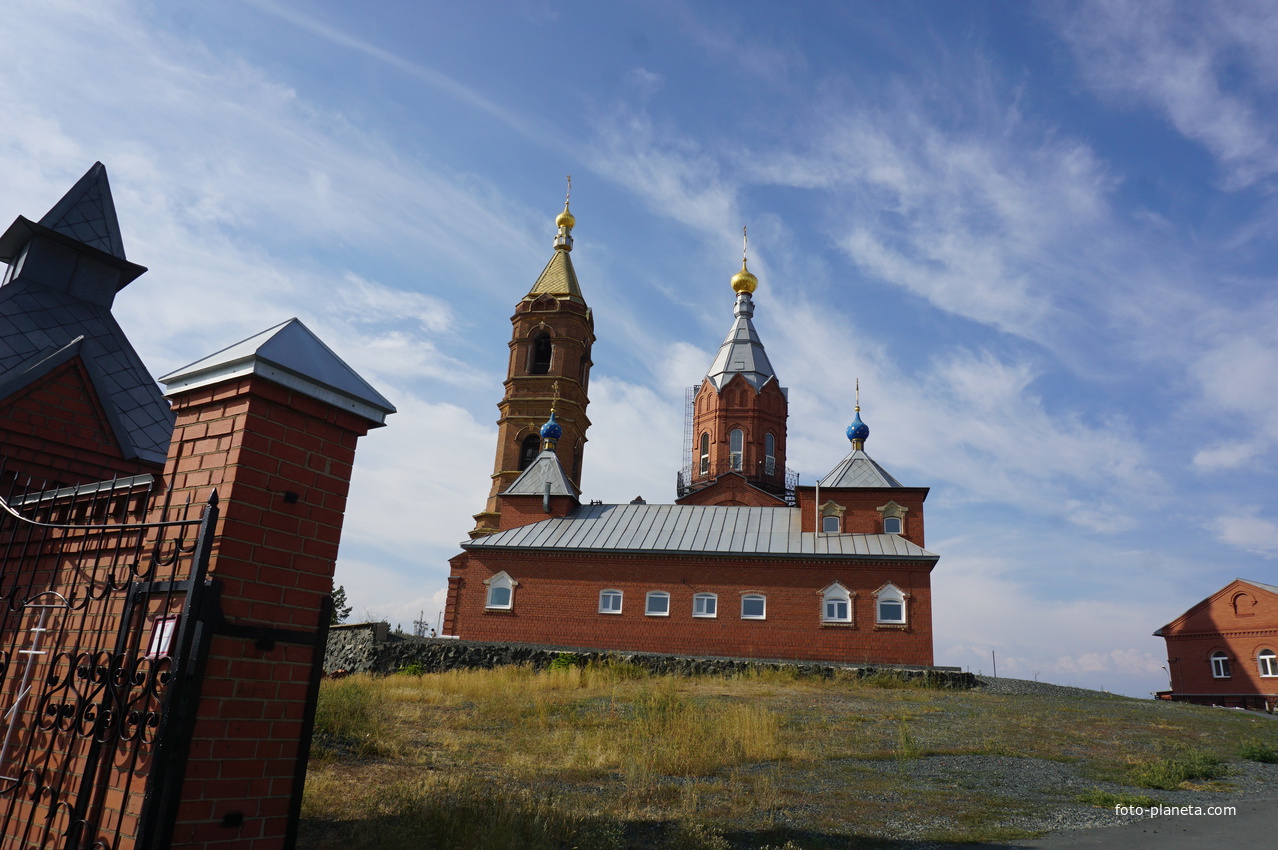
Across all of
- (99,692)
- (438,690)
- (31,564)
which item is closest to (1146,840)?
(99,692)

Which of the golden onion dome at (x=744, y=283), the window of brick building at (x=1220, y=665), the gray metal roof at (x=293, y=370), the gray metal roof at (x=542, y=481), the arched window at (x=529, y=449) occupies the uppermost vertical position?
the golden onion dome at (x=744, y=283)

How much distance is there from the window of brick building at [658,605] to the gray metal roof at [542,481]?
17.9 feet

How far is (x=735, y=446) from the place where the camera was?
115ft

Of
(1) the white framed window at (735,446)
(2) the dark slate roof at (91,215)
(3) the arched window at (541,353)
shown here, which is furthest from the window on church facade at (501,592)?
(2) the dark slate roof at (91,215)

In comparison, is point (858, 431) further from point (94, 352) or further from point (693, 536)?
point (94, 352)

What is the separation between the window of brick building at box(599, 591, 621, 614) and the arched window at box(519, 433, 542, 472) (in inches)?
466

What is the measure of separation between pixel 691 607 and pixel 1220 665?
21661mm

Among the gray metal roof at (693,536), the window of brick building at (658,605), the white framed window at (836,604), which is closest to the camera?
the white framed window at (836,604)

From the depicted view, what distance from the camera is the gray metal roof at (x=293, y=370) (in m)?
3.70

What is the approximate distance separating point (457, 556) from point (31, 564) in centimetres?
2605

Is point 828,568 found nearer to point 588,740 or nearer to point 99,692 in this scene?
point 588,740

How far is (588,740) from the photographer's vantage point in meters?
9.35

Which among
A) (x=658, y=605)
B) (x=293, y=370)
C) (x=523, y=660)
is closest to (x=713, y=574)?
(x=658, y=605)

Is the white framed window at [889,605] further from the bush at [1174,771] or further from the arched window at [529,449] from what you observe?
the arched window at [529,449]
